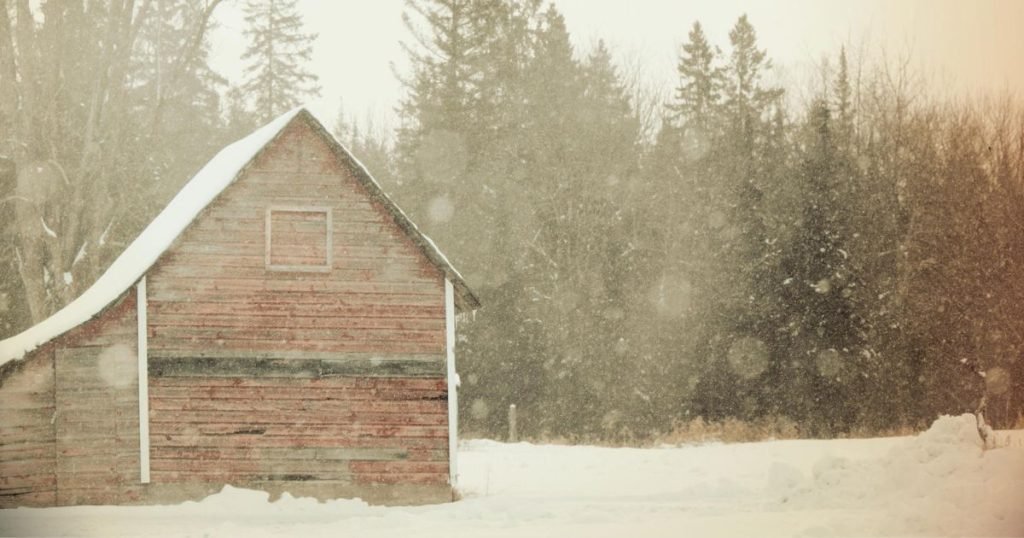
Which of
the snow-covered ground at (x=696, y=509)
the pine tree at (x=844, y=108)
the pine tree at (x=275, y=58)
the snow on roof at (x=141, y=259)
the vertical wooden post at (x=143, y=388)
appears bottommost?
the snow-covered ground at (x=696, y=509)

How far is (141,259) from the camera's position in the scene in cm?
1681

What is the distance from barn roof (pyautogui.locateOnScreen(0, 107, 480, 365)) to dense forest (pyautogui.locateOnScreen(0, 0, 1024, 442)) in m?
7.28

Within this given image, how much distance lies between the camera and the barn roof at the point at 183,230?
1560 centimetres

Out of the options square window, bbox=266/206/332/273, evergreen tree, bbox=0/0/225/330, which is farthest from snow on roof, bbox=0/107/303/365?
evergreen tree, bbox=0/0/225/330

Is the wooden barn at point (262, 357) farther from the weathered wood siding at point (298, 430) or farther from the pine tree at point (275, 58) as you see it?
the pine tree at point (275, 58)

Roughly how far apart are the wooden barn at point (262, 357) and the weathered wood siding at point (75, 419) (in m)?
0.02

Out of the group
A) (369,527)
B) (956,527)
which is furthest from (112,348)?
(956,527)

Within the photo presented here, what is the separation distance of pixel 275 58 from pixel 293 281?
18685 mm

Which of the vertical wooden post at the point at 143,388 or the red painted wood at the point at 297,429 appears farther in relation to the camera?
the red painted wood at the point at 297,429

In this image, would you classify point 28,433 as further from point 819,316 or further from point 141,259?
point 819,316

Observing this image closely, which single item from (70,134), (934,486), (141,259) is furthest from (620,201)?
(934,486)

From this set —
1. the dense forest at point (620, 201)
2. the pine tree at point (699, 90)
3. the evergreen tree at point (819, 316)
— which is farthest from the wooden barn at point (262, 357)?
the pine tree at point (699, 90)

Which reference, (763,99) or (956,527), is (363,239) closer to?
(956,527)

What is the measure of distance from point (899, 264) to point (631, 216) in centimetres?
866
